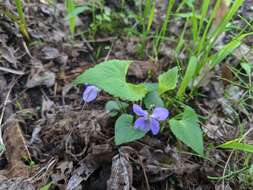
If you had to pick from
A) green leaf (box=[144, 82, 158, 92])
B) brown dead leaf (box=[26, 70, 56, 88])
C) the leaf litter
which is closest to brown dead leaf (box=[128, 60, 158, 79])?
the leaf litter

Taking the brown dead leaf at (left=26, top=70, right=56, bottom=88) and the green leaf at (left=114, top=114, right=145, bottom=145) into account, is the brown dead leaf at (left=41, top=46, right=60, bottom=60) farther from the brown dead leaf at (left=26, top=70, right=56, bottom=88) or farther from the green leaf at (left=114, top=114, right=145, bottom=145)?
the green leaf at (left=114, top=114, right=145, bottom=145)

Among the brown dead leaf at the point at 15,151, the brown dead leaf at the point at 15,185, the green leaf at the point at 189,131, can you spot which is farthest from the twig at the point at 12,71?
the green leaf at the point at 189,131

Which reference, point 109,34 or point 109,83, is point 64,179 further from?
point 109,34

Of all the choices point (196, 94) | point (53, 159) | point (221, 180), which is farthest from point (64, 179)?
point (196, 94)

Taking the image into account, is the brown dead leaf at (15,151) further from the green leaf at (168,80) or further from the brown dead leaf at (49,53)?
the green leaf at (168,80)

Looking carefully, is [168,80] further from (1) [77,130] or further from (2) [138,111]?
(1) [77,130]
